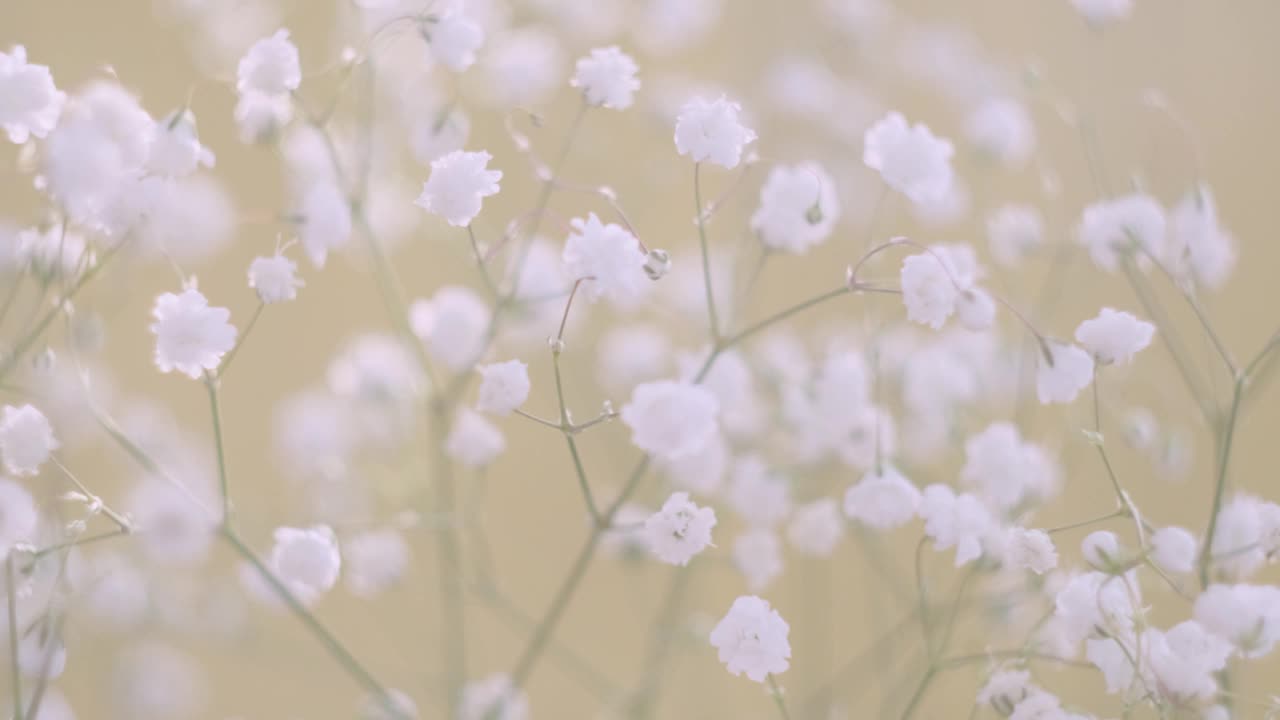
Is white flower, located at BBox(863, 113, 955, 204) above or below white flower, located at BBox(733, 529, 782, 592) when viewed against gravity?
above

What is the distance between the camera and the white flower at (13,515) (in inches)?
21.3

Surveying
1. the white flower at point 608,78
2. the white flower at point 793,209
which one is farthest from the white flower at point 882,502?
the white flower at point 608,78

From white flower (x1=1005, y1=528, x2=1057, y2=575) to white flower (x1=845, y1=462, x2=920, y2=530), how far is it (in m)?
0.08

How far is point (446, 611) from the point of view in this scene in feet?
2.81

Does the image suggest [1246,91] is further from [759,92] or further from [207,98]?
[207,98]

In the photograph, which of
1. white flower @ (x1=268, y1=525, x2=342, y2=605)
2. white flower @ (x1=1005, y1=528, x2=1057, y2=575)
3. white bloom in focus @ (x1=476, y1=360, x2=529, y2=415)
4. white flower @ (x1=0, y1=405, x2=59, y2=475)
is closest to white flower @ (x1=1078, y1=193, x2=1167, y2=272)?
white flower @ (x1=1005, y1=528, x2=1057, y2=575)

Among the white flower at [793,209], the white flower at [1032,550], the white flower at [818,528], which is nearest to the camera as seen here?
the white flower at [1032,550]

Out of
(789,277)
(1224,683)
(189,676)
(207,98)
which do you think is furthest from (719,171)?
(1224,683)

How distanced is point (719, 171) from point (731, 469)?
0.75m

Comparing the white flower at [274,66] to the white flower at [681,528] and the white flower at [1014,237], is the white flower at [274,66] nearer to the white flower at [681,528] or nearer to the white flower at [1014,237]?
the white flower at [681,528]

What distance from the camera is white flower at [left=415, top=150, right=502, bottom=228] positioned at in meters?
0.55

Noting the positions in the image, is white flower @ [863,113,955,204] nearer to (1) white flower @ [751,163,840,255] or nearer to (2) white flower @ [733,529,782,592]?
(1) white flower @ [751,163,840,255]

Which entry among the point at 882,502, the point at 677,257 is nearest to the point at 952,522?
the point at 882,502

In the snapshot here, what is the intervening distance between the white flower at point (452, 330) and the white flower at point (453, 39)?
0.62 ft
